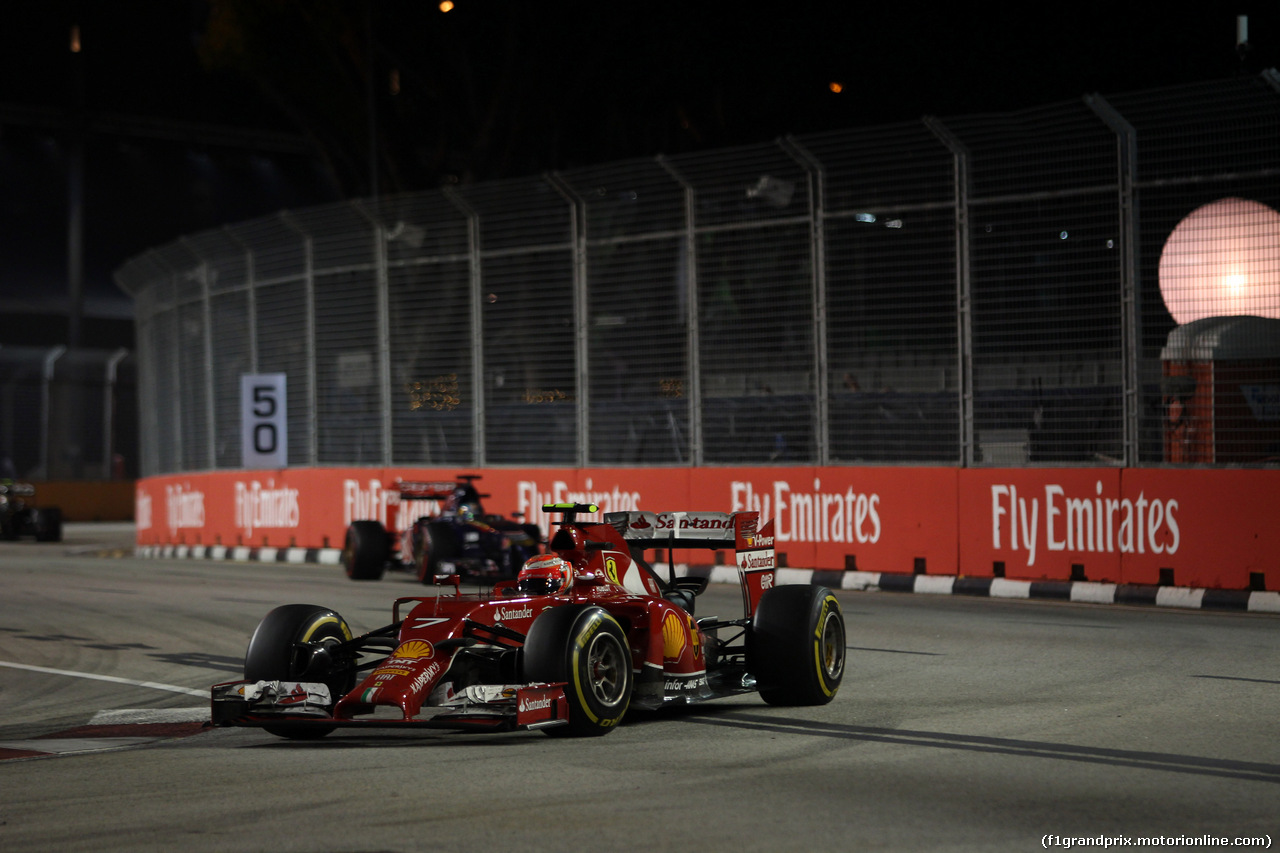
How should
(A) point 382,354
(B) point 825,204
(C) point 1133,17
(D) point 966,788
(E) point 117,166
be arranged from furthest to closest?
1. (E) point 117,166
2. (C) point 1133,17
3. (A) point 382,354
4. (B) point 825,204
5. (D) point 966,788

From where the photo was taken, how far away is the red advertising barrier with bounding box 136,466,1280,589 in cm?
1409

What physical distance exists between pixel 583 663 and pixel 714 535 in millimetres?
1927

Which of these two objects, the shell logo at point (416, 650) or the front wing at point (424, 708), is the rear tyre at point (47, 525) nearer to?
the front wing at point (424, 708)

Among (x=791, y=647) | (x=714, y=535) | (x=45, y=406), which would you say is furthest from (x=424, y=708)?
(x=45, y=406)

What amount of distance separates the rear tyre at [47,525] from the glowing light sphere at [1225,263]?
2415 cm

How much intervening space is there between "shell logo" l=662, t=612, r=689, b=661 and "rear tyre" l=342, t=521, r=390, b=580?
10.8 metres

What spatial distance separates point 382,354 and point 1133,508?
1133cm

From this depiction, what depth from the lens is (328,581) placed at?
18.3m

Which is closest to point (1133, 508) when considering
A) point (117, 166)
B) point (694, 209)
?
point (694, 209)

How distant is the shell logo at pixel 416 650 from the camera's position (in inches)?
292

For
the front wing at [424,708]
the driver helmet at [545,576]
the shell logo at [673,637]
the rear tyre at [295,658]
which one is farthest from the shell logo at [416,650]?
the shell logo at [673,637]

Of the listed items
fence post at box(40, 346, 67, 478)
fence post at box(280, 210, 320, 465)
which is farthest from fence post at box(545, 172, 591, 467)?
fence post at box(40, 346, 67, 478)

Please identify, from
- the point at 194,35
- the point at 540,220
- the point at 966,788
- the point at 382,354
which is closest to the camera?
the point at 966,788

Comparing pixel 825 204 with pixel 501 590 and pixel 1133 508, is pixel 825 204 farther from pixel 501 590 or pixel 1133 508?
pixel 501 590
